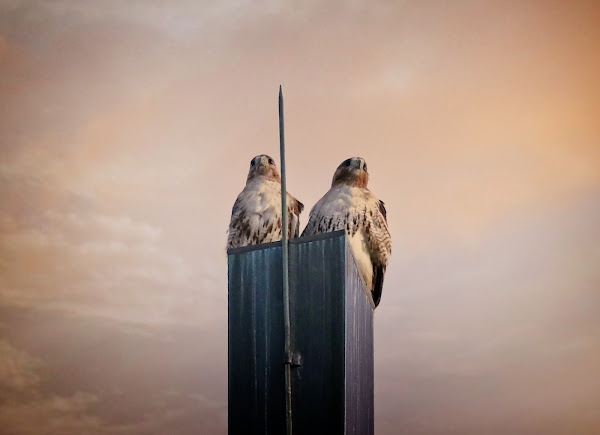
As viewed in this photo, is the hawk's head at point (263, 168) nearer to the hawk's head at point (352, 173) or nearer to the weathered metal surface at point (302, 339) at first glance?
the hawk's head at point (352, 173)

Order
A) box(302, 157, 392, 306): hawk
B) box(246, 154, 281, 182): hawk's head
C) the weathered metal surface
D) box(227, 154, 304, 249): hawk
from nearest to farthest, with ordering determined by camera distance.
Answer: the weathered metal surface
box(302, 157, 392, 306): hawk
box(227, 154, 304, 249): hawk
box(246, 154, 281, 182): hawk's head

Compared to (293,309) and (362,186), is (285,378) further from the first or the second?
(362,186)

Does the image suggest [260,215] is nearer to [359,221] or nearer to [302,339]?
[359,221]

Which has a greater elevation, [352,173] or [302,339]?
[352,173]

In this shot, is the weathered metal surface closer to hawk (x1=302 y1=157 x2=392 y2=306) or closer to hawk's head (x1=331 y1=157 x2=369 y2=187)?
hawk (x1=302 y1=157 x2=392 y2=306)

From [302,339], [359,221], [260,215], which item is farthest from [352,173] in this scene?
[302,339]

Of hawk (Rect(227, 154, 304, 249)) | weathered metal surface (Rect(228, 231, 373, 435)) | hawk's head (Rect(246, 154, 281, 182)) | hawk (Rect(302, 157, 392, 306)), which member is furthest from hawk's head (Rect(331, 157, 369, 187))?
weathered metal surface (Rect(228, 231, 373, 435))

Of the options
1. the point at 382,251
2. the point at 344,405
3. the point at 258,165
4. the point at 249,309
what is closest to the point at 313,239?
the point at 249,309

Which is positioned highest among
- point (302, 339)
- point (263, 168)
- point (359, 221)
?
Result: point (263, 168)

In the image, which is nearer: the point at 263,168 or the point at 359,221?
the point at 359,221
